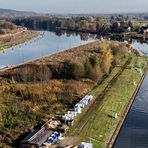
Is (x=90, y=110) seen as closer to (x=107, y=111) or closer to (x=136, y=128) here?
(x=107, y=111)

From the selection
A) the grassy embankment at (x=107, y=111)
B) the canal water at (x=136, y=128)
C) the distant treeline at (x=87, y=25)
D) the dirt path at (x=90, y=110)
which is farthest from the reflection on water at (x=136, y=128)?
the distant treeline at (x=87, y=25)

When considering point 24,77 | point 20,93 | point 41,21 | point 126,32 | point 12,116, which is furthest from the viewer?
point 41,21

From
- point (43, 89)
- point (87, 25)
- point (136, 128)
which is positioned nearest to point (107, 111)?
point (136, 128)

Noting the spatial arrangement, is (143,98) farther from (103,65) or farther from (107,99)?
(103,65)

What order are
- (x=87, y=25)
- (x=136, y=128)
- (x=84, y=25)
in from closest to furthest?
(x=136, y=128) < (x=87, y=25) < (x=84, y=25)

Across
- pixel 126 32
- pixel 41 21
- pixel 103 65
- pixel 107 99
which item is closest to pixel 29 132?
pixel 107 99

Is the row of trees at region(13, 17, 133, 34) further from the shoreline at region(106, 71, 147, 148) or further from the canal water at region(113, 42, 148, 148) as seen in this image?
the canal water at region(113, 42, 148, 148)

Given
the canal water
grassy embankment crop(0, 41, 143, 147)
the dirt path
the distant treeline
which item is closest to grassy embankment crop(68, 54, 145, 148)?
the dirt path
